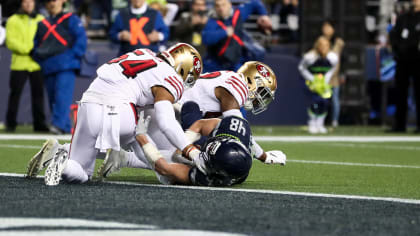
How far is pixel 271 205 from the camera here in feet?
15.8

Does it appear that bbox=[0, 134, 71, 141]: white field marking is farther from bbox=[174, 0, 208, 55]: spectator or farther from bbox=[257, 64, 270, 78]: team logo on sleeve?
bbox=[257, 64, 270, 78]: team logo on sleeve

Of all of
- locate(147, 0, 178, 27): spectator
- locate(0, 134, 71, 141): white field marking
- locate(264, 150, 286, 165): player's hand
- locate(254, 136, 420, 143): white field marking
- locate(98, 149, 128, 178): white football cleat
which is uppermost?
locate(98, 149, 128, 178): white football cleat

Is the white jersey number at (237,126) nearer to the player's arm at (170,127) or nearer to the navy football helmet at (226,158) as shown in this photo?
the navy football helmet at (226,158)

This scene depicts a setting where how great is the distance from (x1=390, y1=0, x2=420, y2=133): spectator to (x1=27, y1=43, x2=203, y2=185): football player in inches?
338

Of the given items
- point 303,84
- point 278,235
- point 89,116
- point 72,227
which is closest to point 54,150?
point 89,116

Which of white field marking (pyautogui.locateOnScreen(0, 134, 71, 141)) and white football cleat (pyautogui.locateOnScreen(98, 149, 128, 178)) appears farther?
white field marking (pyautogui.locateOnScreen(0, 134, 71, 141))

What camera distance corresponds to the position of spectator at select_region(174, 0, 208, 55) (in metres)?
14.7

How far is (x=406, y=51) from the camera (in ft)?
46.4

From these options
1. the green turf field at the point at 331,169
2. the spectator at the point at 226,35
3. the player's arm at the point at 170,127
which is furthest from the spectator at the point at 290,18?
the player's arm at the point at 170,127

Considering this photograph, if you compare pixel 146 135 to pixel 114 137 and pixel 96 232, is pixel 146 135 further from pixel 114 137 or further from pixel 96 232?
pixel 96 232

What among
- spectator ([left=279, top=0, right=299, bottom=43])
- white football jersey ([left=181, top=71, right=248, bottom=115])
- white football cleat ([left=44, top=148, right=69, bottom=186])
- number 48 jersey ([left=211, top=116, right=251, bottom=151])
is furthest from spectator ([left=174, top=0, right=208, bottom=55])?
white football cleat ([left=44, top=148, right=69, bottom=186])

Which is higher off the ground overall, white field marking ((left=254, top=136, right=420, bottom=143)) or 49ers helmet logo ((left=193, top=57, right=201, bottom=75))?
49ers helmet logo ((left=193, top=57, right=201, bottom=75))

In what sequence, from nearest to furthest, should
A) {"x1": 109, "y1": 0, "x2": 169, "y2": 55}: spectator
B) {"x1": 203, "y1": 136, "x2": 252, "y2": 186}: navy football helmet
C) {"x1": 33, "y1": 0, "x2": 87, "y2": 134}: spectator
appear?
1. {"x1": 203, "y1": 136, "x2": 252, "y2": 186}: navy football helmet
2. {"x1": 109, "y1": 0, "x2": 169, "y2": 55}: spectator
3. {"x1": 33, "y1": 0, "x2": 87, "y2": 134}: spectator

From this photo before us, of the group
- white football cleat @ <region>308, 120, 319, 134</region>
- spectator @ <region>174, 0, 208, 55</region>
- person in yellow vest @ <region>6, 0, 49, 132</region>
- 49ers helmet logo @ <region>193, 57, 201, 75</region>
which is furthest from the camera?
spectator @ <region>174, 0, 208, 55</region>
